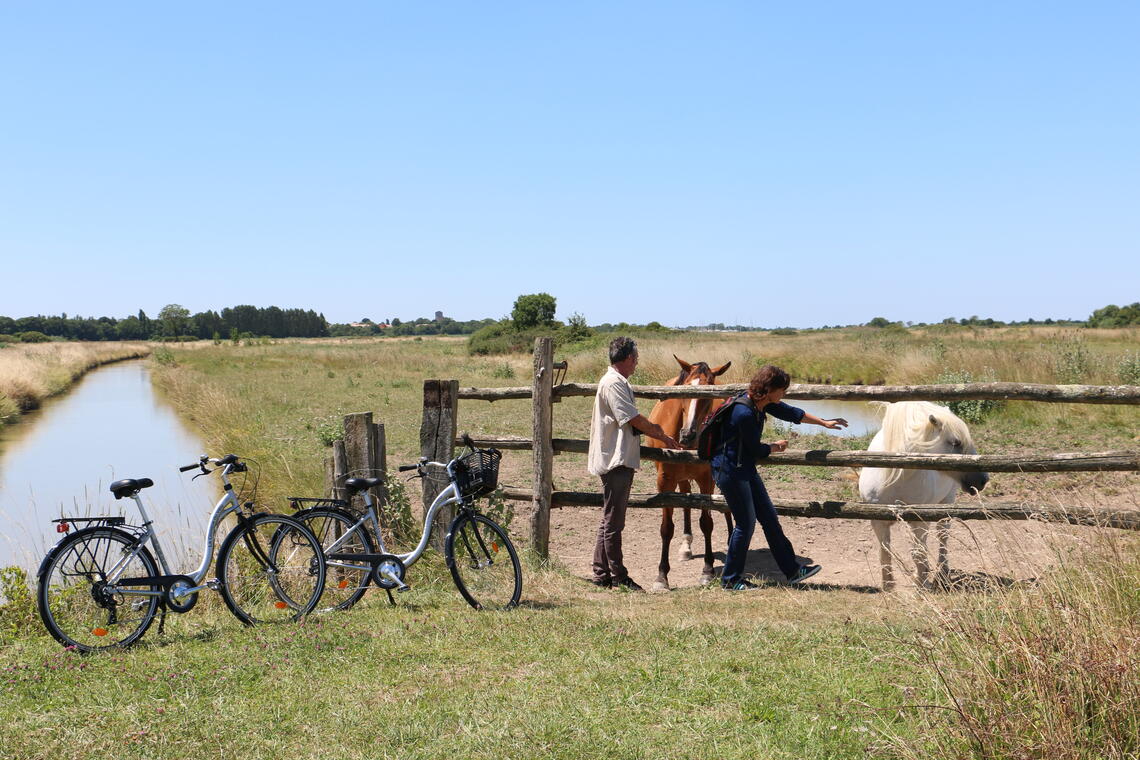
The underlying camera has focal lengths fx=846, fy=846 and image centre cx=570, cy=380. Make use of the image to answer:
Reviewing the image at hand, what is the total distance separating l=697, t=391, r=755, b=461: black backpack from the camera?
6227 millimetres

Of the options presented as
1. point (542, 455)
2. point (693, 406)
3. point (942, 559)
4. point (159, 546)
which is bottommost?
point (942, 559)

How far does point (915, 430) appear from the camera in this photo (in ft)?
21.2

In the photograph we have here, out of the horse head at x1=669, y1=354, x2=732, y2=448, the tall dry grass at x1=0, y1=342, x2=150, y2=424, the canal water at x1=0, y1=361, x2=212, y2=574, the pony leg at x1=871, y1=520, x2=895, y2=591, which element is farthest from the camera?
the tall dry grass at x1=0, y1=342, x2=150, y2=424

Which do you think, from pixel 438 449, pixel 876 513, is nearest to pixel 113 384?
pixel 438 449

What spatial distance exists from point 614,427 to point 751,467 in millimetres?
1066

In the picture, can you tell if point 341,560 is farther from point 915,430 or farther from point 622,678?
point 915,430

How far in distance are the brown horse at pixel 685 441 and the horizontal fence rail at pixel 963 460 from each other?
44 cm

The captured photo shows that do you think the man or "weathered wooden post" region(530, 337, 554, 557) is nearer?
the man

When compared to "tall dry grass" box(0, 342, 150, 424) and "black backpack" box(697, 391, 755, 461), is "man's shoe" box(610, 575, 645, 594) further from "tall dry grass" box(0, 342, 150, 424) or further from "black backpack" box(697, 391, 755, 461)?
"tall dry grass" box(0, 342, 150, 424)

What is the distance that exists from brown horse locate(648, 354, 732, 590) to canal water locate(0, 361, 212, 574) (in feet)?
13.0

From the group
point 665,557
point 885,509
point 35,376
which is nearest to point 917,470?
point 885,509

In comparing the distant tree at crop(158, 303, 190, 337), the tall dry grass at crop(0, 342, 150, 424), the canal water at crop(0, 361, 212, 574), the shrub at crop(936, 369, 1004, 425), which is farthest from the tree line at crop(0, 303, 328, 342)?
the shrub at crop(936, 369, 1004, 425)

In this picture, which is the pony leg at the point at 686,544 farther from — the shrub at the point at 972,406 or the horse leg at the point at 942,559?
the shrub at the point at 972,406

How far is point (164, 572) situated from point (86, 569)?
45cm
